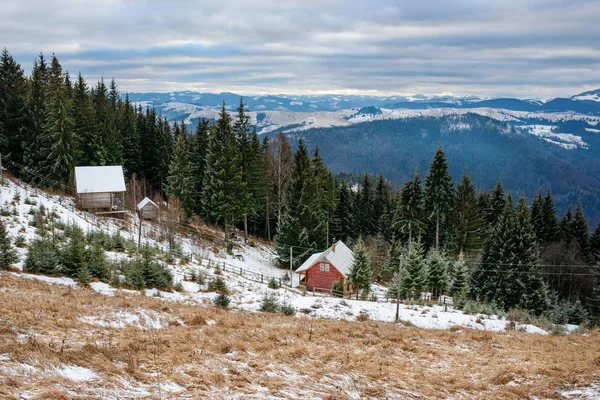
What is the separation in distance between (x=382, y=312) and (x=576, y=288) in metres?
39.5

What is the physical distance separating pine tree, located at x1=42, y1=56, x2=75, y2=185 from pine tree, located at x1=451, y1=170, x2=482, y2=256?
44.8 m

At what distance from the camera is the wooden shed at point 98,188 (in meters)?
40.3

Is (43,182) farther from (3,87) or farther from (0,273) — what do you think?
(0,273)

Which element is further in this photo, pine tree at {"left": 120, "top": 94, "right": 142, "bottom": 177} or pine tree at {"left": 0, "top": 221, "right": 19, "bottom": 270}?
pine tree at {"left": 120, "top": 94, "right": 142, "bottom": 177}

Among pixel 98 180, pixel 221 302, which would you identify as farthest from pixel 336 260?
pixel 98 180

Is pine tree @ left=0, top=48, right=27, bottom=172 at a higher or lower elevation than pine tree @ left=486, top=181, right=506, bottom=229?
higher

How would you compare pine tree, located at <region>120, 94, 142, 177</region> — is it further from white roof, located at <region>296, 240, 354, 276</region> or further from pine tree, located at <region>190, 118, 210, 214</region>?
white roof, located at <region>296, 240, 354, 276</region>

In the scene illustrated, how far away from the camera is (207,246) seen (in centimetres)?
4103

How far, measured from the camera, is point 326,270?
1492 inches

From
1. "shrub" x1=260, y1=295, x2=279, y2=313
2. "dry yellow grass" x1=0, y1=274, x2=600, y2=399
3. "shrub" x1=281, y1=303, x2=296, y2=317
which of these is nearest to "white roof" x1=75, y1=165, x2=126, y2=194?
"shrub" x1=260, y1=295, x2=279, y2=313

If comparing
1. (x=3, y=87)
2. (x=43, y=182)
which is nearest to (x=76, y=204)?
(x=43, y=182)

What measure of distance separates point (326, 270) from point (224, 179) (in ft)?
48.1

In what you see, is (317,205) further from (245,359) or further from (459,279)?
(245,359)

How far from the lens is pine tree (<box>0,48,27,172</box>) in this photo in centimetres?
4650
